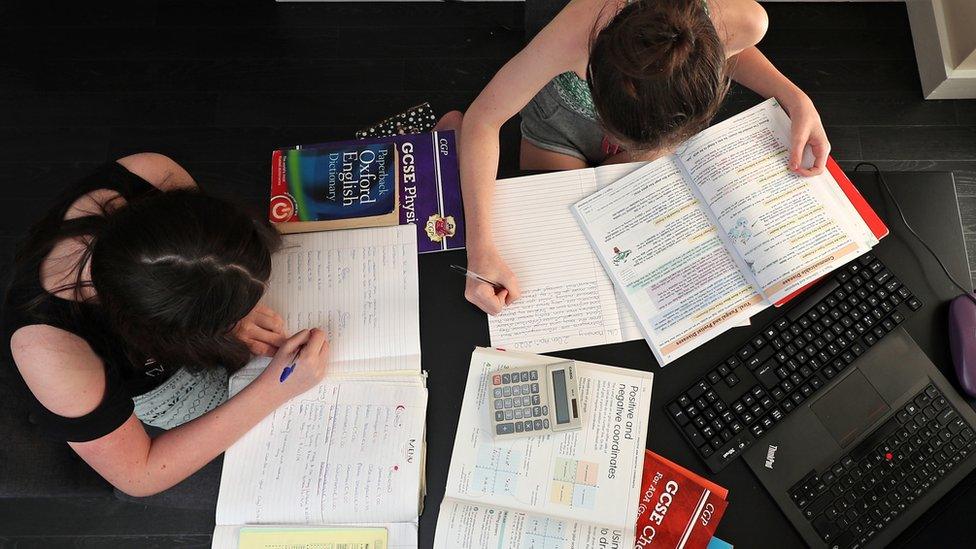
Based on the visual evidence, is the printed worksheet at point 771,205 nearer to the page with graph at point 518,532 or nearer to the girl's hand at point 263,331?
the page with graph at point 518,532

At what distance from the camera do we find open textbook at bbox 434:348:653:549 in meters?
0.91

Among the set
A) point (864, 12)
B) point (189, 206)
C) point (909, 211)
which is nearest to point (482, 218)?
point (189, 206)

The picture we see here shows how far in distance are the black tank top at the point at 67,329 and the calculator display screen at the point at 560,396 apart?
0.58 m

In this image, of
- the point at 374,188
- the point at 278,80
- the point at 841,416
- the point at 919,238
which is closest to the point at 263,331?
the point at 374,188

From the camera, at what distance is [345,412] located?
0.97 meters

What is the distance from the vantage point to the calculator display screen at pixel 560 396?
3.10ft

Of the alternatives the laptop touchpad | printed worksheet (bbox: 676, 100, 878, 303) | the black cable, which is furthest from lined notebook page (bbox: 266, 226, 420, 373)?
the black cable

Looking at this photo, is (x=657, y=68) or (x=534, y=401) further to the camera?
(x=534, y=401)

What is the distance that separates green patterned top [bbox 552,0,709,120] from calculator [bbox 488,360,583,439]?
44 centimetres

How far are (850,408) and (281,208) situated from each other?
900 mm

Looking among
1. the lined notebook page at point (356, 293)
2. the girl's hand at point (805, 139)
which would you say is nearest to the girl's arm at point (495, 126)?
the lined notebook page at point (356, 293)

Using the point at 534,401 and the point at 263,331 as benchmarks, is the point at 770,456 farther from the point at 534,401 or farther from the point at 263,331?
the point at 263,331

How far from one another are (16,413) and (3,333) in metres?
0.14

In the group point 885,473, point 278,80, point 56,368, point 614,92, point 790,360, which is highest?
point 278,80
